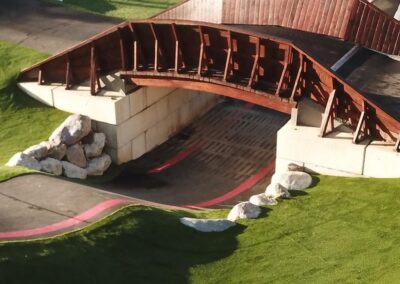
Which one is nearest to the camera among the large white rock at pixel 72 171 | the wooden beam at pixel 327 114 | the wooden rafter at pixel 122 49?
the wooden beam at pixel 327 114

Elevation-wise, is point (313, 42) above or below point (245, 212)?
above

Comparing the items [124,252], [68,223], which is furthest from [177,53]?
[124,252]

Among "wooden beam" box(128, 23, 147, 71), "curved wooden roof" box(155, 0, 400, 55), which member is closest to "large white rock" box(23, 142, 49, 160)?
"wooden beam" box(128, 23, 147, 71)

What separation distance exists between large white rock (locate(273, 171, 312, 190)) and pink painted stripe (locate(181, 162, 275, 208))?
11.8ft

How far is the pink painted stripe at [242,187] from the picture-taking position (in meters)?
26.9

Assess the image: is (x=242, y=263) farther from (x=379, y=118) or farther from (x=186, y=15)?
(x=186, y=15)

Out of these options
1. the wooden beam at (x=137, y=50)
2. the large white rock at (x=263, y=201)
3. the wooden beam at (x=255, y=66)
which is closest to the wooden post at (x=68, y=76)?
the wooden beam at (x=137, y=50)

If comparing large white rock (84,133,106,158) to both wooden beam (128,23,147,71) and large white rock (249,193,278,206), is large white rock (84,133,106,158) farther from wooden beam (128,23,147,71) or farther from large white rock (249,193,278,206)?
large white rock (249,193,278,206)

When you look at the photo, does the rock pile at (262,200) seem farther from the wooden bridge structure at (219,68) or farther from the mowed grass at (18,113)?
the mowed grass at (18,113)

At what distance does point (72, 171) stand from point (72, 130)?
2216 millimetres

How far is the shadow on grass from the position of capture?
17.4 metres

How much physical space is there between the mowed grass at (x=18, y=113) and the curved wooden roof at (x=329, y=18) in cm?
1021

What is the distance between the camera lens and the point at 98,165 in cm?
2906

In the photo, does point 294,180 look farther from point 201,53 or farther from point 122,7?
point 122,7
